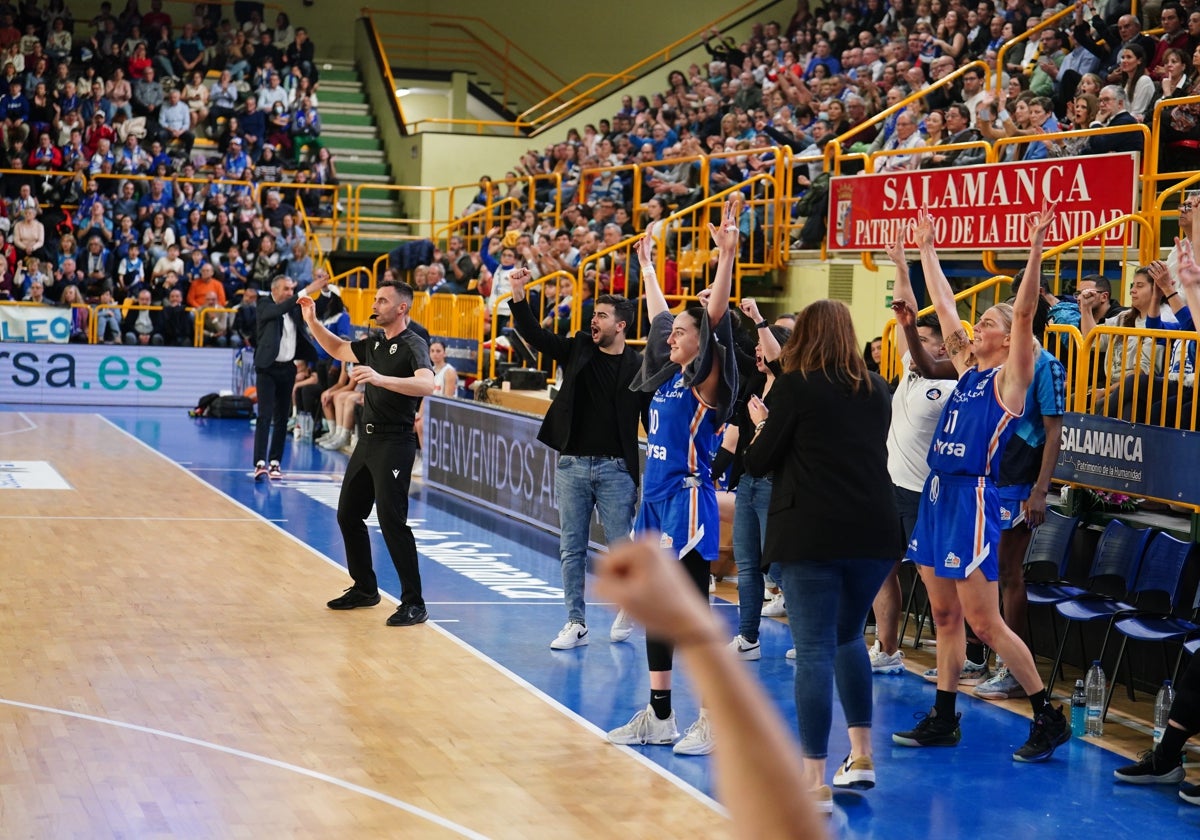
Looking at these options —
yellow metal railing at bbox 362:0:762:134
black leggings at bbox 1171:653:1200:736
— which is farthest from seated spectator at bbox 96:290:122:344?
black leggings at bbox 1171:653:1200:736

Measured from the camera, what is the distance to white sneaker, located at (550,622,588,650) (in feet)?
27.9

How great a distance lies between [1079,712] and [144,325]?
66.3 ft

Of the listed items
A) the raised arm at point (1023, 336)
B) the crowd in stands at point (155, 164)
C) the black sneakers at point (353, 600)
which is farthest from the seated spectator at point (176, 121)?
the raised arm at point (1023, 336)

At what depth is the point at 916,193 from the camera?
1410cm

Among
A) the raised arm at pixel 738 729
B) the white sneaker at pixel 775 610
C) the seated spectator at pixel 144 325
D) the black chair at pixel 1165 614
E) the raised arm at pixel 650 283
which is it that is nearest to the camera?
the raised arm at pixel 738 729

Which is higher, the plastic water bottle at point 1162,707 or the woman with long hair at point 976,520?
the woman with long hair at point 976,520

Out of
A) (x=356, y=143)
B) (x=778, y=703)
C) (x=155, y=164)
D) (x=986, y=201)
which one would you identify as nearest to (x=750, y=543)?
(x=778, y=703)

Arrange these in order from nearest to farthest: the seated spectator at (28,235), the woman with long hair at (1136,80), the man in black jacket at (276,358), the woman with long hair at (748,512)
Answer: the woman with long hair at (748,512) < the woman with long hair at (1136,80) < the man in black jacket at (276,358) < the seated spectator at (28,235)

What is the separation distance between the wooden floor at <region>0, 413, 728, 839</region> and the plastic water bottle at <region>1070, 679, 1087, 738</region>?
220 cm

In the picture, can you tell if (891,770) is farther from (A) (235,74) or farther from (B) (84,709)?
(A) (235,74)

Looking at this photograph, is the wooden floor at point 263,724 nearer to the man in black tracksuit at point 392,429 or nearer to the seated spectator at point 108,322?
the man in black tracksuit at point 392,429

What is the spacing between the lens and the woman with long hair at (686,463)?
657cm

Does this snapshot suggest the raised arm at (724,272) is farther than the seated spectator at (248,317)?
No

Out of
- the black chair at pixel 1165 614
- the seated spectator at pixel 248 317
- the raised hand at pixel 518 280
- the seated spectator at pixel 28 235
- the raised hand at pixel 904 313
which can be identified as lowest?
the black chair at pixel 1165 614
